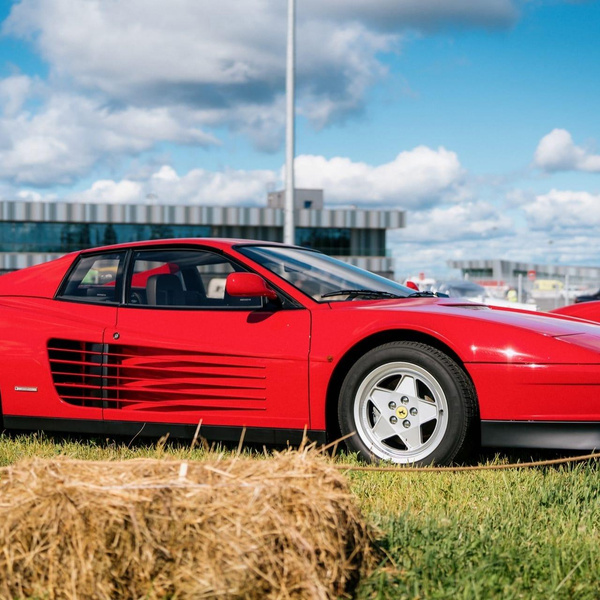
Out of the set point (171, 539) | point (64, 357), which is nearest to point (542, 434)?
point (171, 539)

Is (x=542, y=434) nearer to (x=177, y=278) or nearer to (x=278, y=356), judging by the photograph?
(x=278, y=356)

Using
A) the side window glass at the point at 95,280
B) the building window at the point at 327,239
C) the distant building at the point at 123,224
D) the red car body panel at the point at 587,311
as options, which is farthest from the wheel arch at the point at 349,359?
the building window at the point at 327,239

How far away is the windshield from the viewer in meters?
5.02

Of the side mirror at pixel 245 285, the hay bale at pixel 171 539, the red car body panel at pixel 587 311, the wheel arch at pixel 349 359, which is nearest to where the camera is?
the hay bale at pixel 171 539

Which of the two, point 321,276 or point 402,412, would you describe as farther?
point 321,276

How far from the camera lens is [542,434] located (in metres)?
4.20

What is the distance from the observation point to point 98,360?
5.09m

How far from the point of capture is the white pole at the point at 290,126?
16422 millimetres

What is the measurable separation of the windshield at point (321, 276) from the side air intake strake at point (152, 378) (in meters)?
0.63

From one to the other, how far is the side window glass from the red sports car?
11 mm

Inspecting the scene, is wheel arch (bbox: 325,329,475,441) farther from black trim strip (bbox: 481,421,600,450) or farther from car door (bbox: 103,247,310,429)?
black trim strip (bbox: 481,421,600,450)

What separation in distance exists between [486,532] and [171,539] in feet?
4.12

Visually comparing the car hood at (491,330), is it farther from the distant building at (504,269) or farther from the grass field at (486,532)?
the distant building at (504,269)

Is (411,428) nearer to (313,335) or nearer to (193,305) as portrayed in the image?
(313,335)
